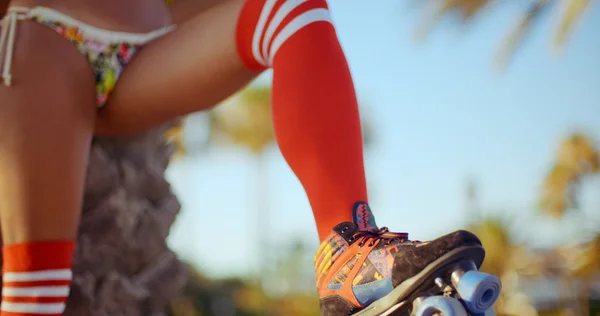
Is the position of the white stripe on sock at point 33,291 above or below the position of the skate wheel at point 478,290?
below

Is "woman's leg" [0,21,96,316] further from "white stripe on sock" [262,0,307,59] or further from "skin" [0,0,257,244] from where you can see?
"white stripe on sock" [262,0,307,59]

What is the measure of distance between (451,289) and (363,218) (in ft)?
0.71

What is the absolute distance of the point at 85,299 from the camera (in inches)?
61.7

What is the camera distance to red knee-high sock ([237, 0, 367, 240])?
968mm

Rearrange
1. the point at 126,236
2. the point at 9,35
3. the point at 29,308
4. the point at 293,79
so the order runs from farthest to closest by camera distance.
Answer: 1. the point at 126,236
2. the point at 9,35
3. the point at 29,308
4. the point at 293,79

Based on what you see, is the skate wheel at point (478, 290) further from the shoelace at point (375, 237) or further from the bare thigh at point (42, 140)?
the bare thigh at point (42, 140)

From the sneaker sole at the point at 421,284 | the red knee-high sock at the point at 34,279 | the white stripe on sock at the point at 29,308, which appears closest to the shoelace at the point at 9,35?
the red knee-high sock at the point at 34,279

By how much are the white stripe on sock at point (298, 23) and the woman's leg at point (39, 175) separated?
54 centimetres

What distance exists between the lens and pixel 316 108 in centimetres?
99

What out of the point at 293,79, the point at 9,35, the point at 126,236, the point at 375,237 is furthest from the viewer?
the point at 126,236

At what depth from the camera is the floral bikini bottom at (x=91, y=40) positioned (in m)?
1.35

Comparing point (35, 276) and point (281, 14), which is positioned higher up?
point (281, 14)

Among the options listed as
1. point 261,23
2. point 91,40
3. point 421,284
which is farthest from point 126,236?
point 421,284

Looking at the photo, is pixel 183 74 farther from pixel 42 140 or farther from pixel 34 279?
pixel 34 279
